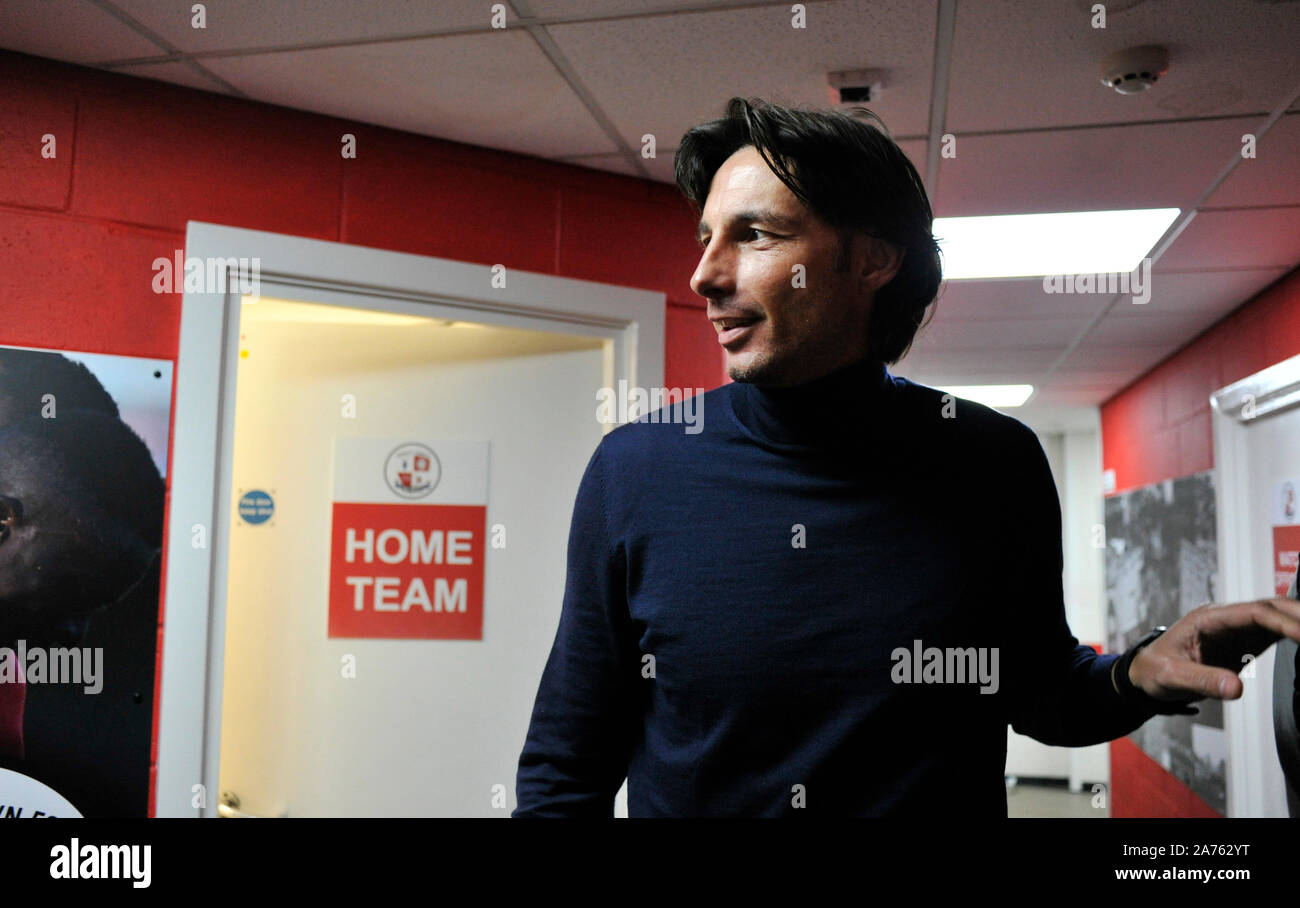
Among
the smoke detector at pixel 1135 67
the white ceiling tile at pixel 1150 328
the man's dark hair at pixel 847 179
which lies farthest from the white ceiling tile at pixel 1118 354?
the man's dark hair at pixel 847 179

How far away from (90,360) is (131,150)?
401mm

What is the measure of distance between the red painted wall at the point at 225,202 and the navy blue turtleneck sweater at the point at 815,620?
127 cm

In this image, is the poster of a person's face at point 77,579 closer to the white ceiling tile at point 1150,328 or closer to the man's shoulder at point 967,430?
the man's shoulder at point 967,430

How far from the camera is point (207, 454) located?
1.77 m

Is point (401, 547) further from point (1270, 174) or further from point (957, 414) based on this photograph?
point (1270, 174)

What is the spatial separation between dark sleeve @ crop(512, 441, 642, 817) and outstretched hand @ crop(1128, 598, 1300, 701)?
40cm

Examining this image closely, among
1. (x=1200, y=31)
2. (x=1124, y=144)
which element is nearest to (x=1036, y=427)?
(x=1124, y=144)

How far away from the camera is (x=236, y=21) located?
155 centimetres

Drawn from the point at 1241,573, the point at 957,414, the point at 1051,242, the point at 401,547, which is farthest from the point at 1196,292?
the point at 957,414

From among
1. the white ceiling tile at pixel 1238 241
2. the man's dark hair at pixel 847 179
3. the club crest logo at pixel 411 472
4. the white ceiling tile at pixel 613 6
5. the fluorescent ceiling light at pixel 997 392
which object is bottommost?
the club crest logo at pixel 411 472

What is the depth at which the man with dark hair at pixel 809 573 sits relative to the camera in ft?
2.40

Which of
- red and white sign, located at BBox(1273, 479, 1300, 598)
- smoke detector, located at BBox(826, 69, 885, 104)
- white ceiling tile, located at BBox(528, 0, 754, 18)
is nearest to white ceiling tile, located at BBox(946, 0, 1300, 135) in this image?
smoke detector, located at BBox(826, 69, 885, 104)
